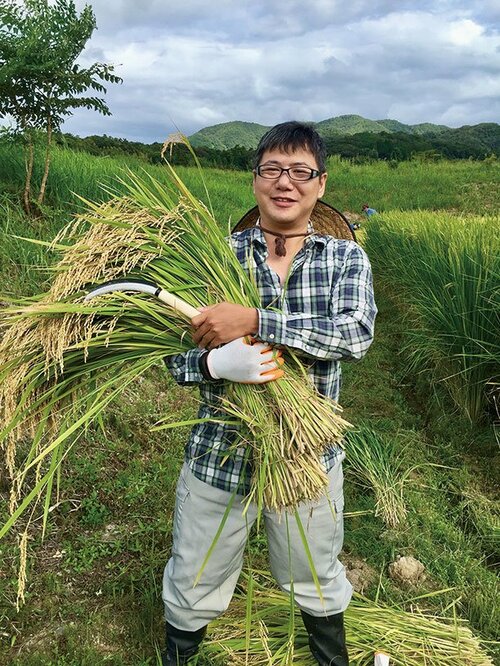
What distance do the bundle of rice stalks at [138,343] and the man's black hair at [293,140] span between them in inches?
9.8

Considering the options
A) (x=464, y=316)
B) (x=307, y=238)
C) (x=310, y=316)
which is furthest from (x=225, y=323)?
(x=464, y=316)

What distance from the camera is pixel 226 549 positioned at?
1.52 metres

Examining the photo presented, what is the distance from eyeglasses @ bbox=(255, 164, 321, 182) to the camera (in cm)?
145

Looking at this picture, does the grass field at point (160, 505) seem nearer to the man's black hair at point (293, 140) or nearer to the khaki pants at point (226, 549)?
the khaki pants at point (226, 549)

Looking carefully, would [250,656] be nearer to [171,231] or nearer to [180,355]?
[180,355]

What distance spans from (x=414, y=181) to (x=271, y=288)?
50.5 ft

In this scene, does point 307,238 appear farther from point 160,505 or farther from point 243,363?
point 160,505

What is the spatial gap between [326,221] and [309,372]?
601mm

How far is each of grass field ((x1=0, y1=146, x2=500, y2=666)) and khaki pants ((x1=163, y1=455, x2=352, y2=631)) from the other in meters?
0.29

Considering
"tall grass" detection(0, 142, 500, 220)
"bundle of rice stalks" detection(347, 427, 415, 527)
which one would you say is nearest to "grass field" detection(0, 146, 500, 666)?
"bundle of rice stalks" detection(347, 427, 415, 527)

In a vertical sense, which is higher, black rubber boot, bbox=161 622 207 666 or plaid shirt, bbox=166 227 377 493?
plaid shirt, bbox=166 227 377 493

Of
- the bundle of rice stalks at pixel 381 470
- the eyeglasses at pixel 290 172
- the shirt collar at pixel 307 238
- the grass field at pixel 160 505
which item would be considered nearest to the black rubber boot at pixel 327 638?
the grass field at pixel 160 505

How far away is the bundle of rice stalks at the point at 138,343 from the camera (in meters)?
1.30

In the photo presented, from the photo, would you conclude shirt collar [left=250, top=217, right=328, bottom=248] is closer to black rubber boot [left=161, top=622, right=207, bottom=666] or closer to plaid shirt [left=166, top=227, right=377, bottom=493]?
plaid shirt [left=166, top=227, right=377, bottom=493]
